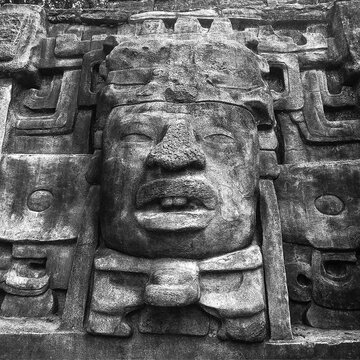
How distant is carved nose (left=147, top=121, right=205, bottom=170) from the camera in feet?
8.98

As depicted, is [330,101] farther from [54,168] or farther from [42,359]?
[42,359]

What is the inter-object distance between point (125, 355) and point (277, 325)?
99 cm

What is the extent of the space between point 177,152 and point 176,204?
1.14 ft

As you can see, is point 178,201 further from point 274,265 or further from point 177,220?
point 274,265

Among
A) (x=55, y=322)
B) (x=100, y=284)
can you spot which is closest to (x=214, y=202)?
(x=100, y=284)

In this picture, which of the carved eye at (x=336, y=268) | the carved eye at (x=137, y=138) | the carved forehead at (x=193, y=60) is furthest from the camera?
the carved forehead at (x=193, y=60)

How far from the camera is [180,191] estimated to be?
8.81ft

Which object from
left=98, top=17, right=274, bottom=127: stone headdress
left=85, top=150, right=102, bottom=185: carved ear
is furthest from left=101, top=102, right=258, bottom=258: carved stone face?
left=85, top=150, right=102, bottom=185: carved ear

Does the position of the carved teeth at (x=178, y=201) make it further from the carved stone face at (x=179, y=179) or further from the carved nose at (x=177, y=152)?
the carved nose at (x=177, y=152)

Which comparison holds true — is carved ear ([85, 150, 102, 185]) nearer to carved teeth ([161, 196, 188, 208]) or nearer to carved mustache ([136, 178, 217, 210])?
carved mustache ([136, 178, 217, 210])

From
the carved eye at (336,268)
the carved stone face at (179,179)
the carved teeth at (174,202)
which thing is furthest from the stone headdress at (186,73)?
the carved eye at (336,268)

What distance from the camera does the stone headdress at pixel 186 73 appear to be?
3128mm

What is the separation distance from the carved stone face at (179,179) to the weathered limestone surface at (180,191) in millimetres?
10

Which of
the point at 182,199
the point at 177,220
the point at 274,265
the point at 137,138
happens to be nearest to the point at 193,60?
the point at 137,138
